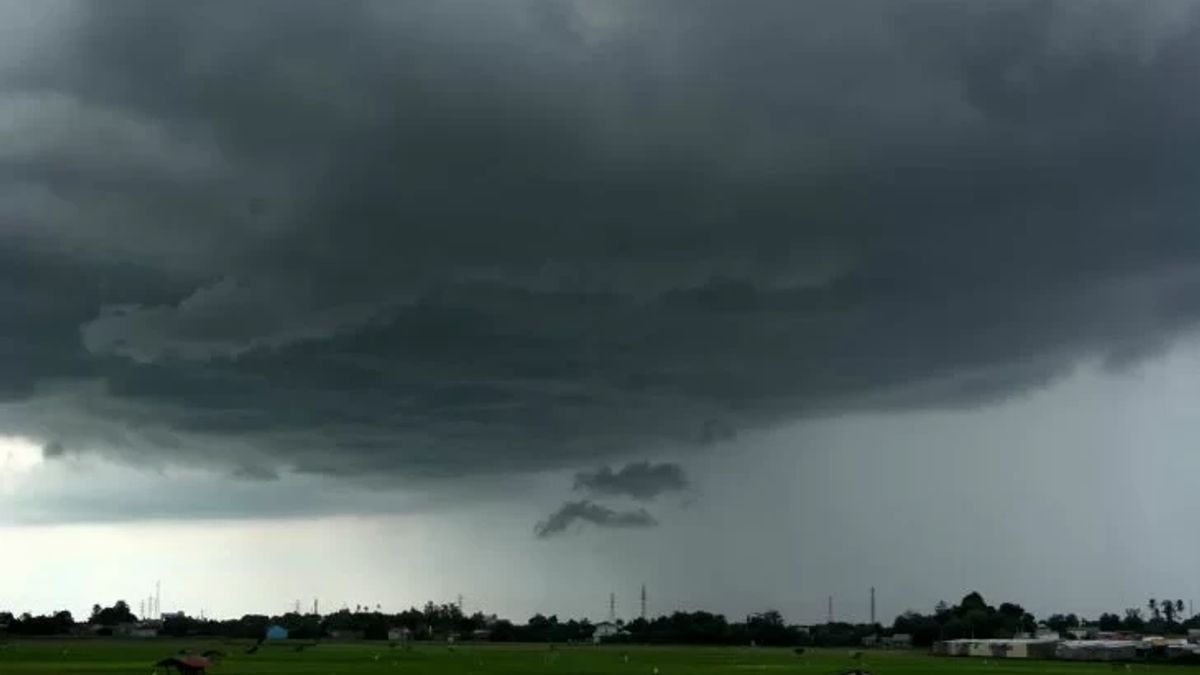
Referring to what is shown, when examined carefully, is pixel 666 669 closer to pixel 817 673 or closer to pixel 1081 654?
pixel 817 673

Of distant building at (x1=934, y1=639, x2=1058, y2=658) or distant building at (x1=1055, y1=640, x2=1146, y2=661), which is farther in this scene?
distant building at (x1=934, y1=639, x2=1058, y2=658)

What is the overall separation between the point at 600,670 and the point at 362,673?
2144 cm

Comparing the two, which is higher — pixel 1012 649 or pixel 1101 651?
pixel 1101 651

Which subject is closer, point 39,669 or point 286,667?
point 39,669

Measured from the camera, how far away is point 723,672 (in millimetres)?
105000

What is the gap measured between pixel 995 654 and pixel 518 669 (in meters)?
109

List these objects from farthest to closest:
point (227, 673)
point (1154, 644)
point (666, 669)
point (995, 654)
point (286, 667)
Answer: point (995, 654)
point (1154, 644)
point (666, 669)
point (286, 667)
point (227, 673)

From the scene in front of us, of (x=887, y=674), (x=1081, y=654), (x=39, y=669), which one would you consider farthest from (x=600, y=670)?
(x=1081, y=654)

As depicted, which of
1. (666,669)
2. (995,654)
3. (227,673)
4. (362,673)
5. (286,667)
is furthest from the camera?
(995,654)

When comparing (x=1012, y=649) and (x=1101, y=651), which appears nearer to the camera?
(x=1101, y=651)

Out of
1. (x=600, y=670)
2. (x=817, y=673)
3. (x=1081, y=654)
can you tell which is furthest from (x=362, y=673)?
(x=1081, y=654)

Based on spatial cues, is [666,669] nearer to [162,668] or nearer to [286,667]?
[286,667]

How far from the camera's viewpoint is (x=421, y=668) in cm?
10825

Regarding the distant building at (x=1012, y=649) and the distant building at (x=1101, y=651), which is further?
the distant building at (x=1012, y=649)
